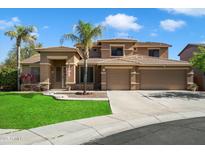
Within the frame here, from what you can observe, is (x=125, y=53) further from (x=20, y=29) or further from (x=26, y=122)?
(x=26, y=122)

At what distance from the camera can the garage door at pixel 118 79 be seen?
26.4m

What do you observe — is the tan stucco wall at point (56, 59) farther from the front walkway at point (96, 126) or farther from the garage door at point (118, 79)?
the front walkway at point (96, 126)

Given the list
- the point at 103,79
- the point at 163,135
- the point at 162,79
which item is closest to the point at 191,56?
the point at 162,79

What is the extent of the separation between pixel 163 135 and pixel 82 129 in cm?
298

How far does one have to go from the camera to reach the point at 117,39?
31.1m

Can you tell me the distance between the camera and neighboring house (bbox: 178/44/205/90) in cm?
2905

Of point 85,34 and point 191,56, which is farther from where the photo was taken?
point 191,56

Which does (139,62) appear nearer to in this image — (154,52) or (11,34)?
(154,52)

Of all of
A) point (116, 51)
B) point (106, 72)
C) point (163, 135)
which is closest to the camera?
point (163, 135)

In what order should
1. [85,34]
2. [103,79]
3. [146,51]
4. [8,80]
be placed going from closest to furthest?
[85,34] < [103,79] < [8,80] < [146,51]

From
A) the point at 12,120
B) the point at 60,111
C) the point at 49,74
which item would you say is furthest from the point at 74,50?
the point at 12,120

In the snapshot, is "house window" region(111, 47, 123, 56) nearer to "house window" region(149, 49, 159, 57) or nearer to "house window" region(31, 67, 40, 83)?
"house window" region(149, 49, 159, 57)

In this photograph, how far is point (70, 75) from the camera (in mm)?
26469
